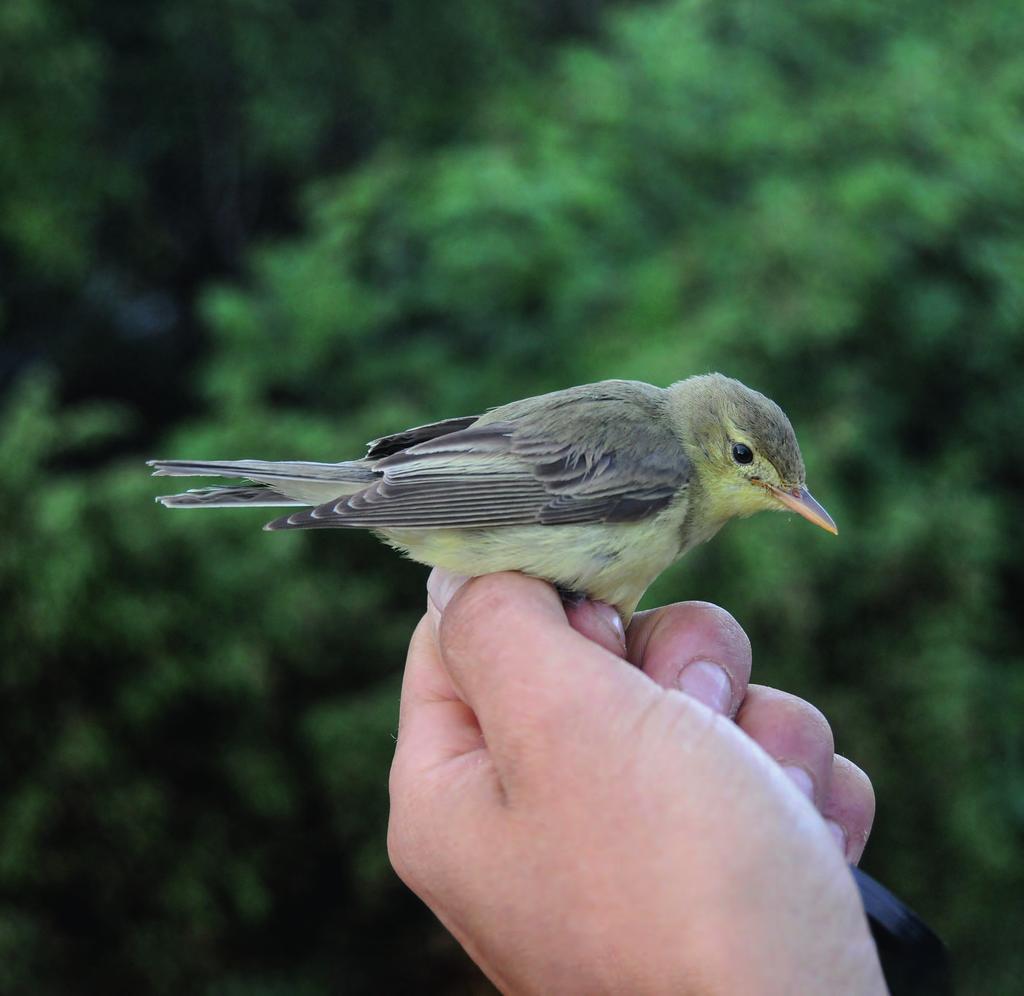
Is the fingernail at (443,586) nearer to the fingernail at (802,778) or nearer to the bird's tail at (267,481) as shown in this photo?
the bird's tail at (267,481)

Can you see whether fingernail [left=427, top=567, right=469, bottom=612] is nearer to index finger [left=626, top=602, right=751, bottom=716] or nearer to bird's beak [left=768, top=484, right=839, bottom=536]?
index finger [left=626, top=602, right=751, bottom=716]

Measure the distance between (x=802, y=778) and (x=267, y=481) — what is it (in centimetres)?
148

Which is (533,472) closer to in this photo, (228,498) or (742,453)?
(742,453)

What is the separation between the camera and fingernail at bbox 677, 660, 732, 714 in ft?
7.47

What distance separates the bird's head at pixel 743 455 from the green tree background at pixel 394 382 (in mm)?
2388

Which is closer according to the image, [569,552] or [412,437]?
[569,552]

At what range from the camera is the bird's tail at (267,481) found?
2672mm

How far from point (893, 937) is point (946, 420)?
608 cm

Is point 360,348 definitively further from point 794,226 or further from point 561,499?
point 561,499

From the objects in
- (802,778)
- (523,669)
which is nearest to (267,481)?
(523,669)

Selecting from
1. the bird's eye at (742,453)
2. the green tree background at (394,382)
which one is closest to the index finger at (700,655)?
the bird's eye at (742,453)

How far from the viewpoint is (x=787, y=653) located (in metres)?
5.64

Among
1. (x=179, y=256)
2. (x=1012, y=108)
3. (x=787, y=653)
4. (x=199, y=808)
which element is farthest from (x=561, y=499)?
(x=179, y=256)

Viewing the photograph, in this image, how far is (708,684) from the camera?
2305mm
